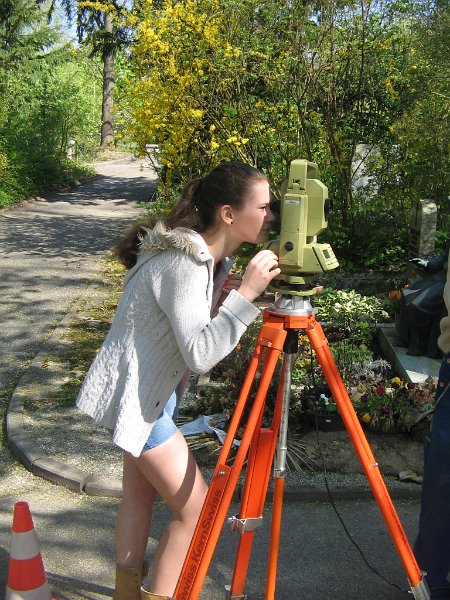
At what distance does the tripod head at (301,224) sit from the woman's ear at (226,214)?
205 millimetres

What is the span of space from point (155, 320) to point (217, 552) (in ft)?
5.34

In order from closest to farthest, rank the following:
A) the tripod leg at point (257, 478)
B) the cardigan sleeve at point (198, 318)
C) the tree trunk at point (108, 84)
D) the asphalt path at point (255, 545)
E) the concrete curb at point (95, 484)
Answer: the cardigan sleeve at point (198, 318) → the tripod leg at point (257, 478) → the asphalt path at point (255, 545) → the concrete curb at point (95, 484) → the tree trunk at point (108, 84)

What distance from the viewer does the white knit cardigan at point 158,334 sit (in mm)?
2395

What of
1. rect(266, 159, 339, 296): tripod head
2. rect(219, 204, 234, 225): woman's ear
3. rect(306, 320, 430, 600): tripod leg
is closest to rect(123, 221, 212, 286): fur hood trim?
rect(219, 204, 234, 225): woman's ear

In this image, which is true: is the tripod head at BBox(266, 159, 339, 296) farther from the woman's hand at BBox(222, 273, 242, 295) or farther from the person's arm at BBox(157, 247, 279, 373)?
the woman's hand at BBox(222, 273, 242, 295)

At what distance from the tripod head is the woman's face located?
0.42 feet

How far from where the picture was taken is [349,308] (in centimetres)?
656

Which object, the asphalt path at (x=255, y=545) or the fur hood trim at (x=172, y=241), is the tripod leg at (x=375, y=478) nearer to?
the fur hood trim at (x=172, y=241)

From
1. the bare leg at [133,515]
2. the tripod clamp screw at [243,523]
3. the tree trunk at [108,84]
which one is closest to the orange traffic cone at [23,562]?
the bare leg at [133,515]

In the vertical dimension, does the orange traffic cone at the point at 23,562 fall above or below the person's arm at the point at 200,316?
below

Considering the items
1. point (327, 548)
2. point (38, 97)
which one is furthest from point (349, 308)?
point (38, 97)

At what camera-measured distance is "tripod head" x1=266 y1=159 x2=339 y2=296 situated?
241cm

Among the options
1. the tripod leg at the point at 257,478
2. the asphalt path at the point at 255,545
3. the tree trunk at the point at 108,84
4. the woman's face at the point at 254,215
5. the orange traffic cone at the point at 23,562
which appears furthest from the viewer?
the tree trunk at the point at 108,84

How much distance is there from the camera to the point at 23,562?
2891 mm
